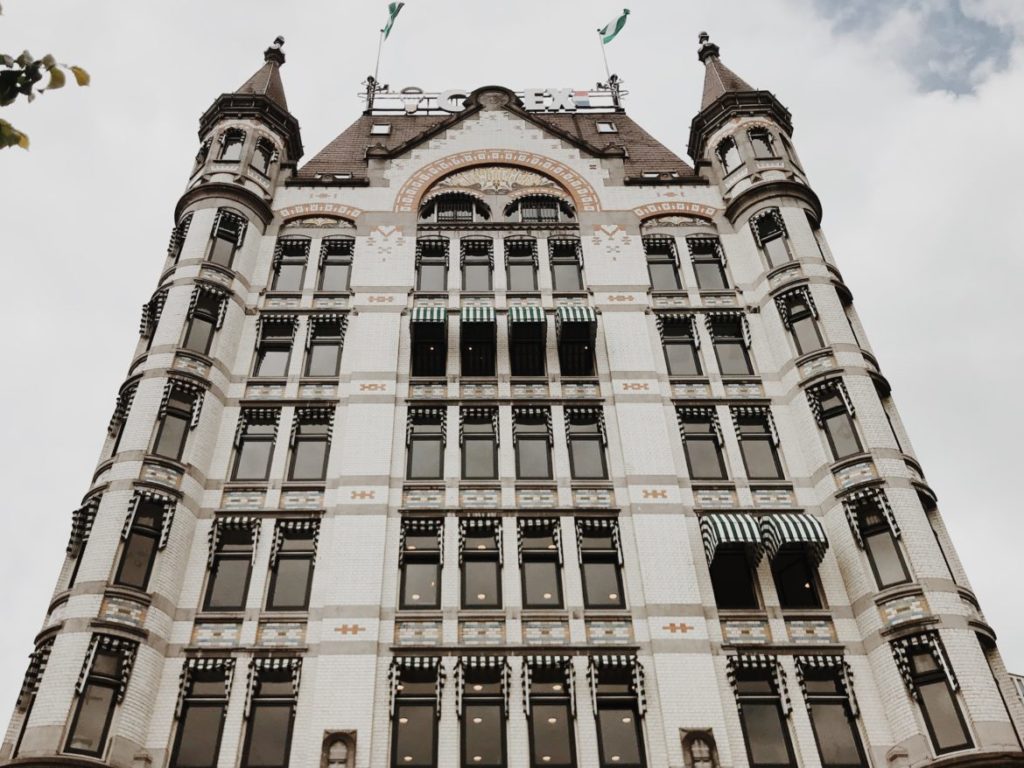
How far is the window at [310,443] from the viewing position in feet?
81.9

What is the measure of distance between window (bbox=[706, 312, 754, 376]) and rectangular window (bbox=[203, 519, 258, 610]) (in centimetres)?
1435

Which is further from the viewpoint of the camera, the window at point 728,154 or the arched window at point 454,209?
the window at point 728,154

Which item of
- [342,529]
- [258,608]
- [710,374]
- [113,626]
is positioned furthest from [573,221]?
[113,626]

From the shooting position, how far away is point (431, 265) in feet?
102

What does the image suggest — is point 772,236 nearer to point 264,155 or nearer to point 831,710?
point 831,710

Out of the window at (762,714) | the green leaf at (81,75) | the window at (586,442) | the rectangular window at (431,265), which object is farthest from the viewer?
the rectangular window at (431,265)

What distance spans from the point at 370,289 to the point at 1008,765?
69.5ft

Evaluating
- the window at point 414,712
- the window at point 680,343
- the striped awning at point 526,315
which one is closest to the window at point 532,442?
the striped awning at point 526,315

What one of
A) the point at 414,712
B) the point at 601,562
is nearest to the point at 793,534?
the point at 601,562

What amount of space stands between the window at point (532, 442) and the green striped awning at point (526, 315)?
9.46 ft

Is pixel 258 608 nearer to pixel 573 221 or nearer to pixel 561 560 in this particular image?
pixel 561 560

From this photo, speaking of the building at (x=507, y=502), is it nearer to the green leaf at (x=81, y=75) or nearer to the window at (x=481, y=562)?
Answer: the window at (x=481, y=562)

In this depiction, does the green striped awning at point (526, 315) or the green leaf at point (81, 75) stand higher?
the green striped awning at point (526, 315)

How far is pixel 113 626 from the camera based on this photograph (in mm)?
20109
